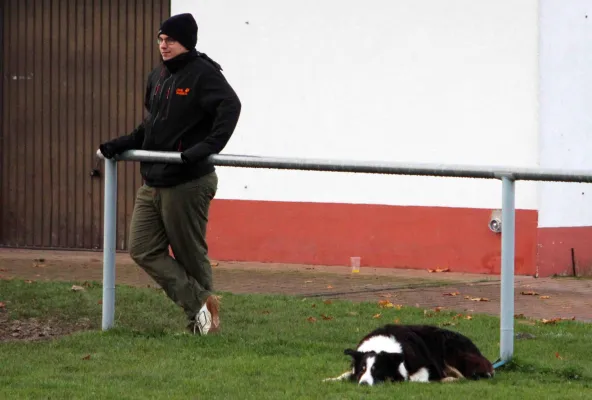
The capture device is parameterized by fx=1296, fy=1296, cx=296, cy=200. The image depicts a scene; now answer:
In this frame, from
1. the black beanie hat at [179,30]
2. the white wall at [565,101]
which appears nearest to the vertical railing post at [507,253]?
the black beanie hat at [179,30]

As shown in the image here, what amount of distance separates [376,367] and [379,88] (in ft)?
22.9

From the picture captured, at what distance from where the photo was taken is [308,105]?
13.7m

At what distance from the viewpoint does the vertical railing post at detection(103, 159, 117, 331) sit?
8500 millimetres

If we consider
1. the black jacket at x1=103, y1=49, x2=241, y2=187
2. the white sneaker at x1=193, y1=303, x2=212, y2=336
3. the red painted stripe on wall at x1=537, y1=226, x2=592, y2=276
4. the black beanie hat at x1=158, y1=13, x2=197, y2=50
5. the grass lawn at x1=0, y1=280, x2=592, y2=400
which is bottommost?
the grass lawn at x1=0, y1=280, x2=592, y2=400

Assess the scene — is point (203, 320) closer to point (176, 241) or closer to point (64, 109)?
point (176, 241)

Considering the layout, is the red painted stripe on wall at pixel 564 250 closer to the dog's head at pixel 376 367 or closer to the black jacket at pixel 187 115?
the black jacket at pixel 187 115

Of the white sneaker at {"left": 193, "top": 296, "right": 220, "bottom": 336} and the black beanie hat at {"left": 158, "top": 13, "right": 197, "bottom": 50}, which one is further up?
the black beanie hat at {"left": 158, "top": 13, "right": 197, "bottom": 50}

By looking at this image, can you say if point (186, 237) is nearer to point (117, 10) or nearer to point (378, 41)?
point (378, 41)

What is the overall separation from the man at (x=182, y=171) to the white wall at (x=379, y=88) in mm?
5108

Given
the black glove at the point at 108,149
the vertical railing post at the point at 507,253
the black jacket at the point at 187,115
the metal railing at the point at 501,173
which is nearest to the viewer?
the metal railing at the point at 501,173

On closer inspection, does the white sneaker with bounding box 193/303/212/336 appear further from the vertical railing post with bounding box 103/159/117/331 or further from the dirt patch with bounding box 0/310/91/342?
the dirt patch with bounding box 0/310/91/342

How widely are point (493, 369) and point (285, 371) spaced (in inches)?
44.9

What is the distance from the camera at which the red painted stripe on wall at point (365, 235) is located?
12.9 metres

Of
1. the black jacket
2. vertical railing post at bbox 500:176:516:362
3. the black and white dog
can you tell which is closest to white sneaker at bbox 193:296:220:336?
the black jacket
